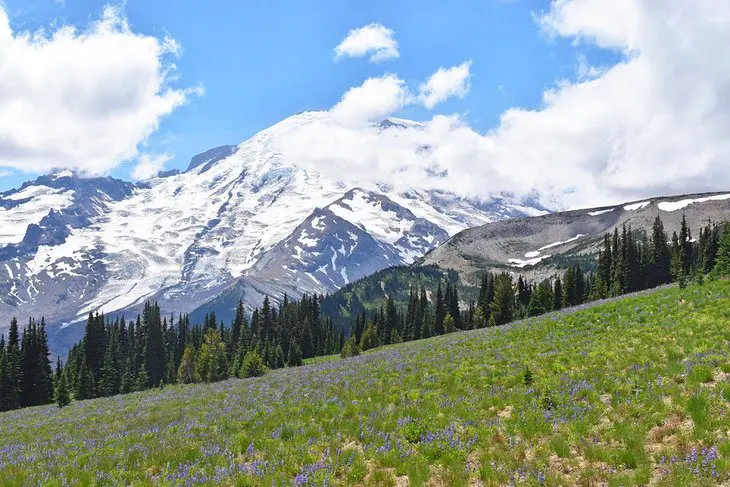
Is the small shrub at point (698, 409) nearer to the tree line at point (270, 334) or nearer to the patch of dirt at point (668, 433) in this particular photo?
the patch of dirt at point (668, 433)

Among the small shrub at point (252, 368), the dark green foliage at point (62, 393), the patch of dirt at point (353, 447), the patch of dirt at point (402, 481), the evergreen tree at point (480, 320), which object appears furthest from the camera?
the evergreen tree at point (480, 320)

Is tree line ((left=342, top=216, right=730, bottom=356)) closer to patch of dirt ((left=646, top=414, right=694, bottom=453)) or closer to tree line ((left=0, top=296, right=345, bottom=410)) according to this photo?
tree line ((left=0, top=296, right=345, bottom=410))

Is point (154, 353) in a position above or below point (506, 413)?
below

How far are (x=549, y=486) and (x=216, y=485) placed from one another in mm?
7055

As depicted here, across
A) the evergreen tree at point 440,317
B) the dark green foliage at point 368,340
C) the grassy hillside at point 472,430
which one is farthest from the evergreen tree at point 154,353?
the grassy hillside at point 472,430

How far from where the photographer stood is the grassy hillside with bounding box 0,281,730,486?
10.5 m

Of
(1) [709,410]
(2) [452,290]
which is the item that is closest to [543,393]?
(1) [709,410]

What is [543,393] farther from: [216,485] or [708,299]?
[708,299]

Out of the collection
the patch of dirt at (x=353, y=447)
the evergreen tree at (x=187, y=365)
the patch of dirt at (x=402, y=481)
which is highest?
the patch of dirt at (x=353, y=447)

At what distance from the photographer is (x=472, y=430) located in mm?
12922

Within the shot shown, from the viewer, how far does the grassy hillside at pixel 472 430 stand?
10523mm

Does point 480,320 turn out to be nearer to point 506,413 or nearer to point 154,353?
point 154,353

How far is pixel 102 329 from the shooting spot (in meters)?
113

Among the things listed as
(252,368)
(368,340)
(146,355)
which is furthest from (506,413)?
(146,355)
